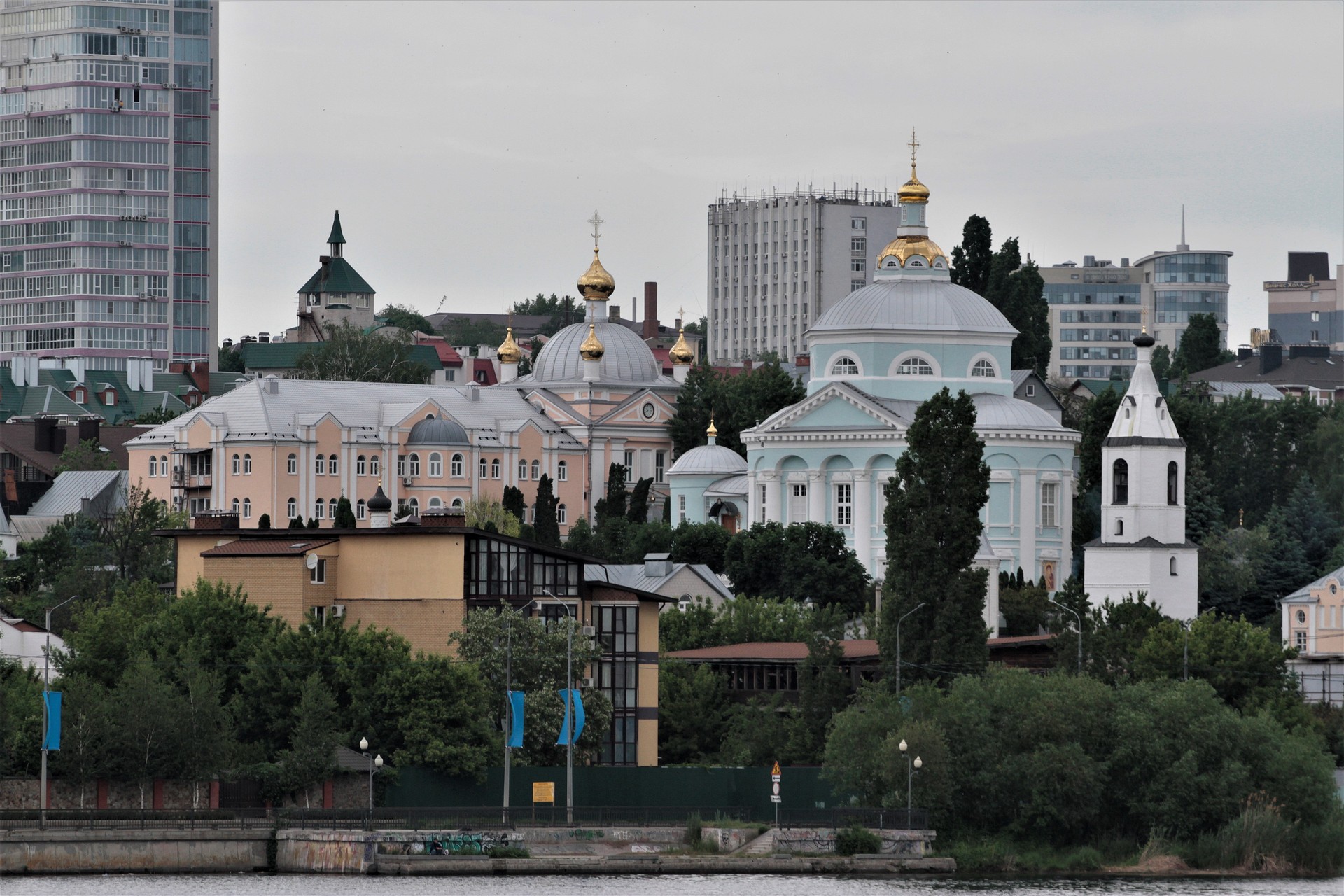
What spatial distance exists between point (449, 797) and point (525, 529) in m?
49.7

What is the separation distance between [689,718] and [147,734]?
19.4 meters

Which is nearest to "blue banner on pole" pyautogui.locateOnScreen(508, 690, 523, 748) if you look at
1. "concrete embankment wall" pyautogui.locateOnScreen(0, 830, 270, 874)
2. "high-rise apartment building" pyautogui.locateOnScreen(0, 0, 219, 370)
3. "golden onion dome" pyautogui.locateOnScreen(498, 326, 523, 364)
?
"concrete embankment wall" pyautogui.locateOnScreen(0, 830, 270, 874)

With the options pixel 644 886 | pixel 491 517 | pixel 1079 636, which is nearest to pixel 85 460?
pixel 491 517

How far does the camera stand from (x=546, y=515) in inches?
4739

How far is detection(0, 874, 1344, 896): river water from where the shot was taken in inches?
2379

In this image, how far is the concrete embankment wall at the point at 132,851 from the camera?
62719 millimetres

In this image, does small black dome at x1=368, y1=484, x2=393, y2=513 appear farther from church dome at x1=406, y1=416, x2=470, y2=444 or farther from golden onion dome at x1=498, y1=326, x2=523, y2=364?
golden onion dome at x1=498, y1=326, x2=523, y2=364

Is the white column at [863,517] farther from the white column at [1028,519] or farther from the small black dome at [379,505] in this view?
the small black dome at [379,505]

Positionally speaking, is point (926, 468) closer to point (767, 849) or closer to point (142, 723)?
point (767, 849)

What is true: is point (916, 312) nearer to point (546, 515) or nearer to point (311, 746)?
point (546, 515)

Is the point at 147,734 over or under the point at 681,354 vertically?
under

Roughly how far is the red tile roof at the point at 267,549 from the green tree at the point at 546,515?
35650 mm

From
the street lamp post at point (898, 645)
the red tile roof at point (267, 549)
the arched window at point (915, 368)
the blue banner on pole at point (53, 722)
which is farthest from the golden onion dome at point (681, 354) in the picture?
the blue banner on pole at point (53, 722)

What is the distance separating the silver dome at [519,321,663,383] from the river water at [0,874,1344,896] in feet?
251
